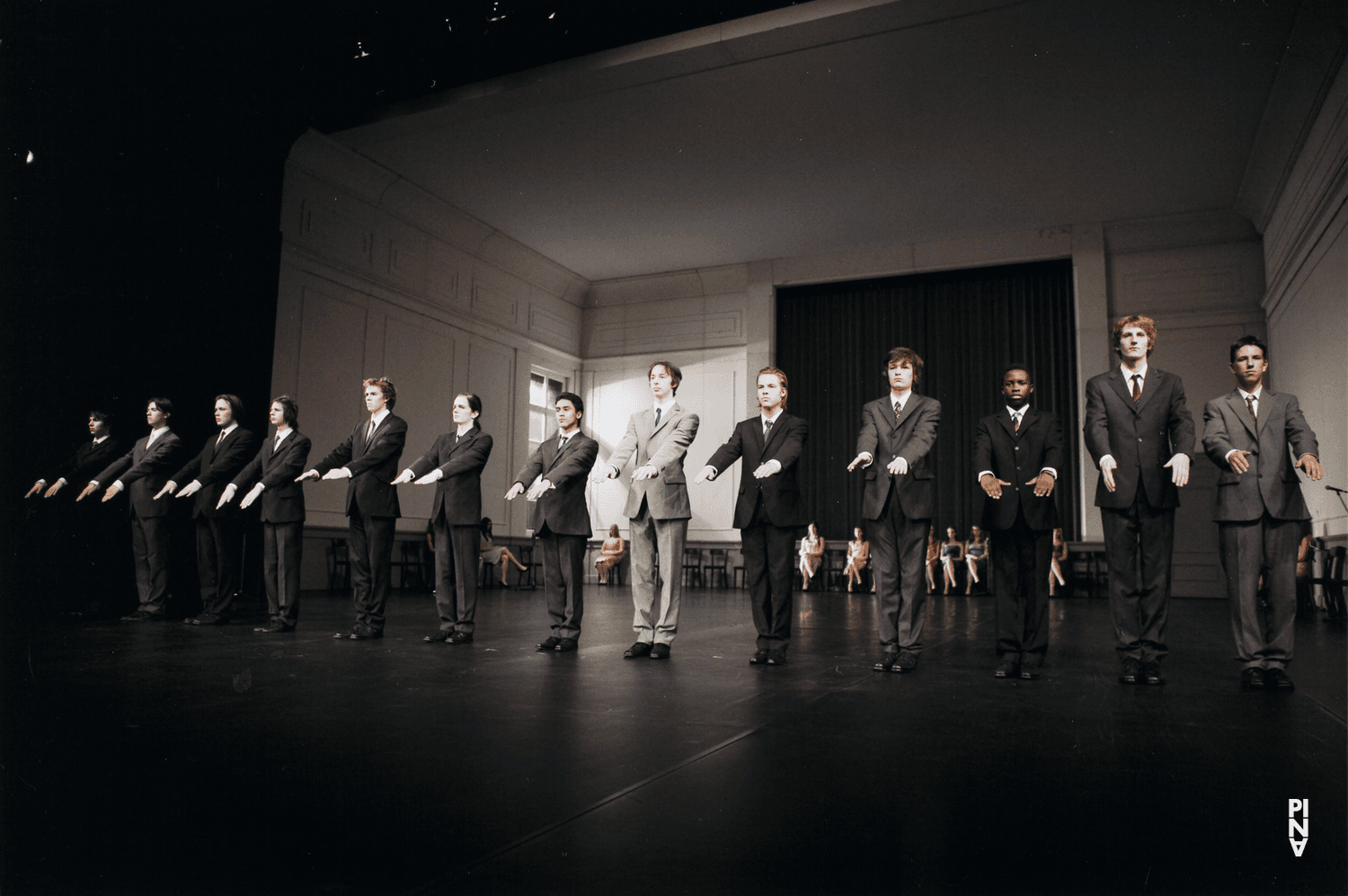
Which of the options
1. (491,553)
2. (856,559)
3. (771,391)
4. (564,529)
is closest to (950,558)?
(856,559)

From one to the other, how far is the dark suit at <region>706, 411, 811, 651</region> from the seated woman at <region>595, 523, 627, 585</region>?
9.64m

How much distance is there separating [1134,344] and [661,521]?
2.40 metres

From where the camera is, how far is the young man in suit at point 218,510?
19.4 ft

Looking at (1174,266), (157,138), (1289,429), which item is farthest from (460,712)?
(1174,266)

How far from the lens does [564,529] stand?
466 cm

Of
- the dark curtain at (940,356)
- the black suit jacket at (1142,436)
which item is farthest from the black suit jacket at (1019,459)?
the dark curtain at (940,356)

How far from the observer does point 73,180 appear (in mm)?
6035

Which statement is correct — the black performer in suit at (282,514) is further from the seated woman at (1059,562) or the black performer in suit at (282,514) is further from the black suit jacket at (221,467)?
the seated woman at (1059,562)

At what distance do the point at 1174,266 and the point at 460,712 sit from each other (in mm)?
13170

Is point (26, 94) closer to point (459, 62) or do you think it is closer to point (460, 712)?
point (459, 62)

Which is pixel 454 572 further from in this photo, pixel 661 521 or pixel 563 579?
pixel 661 521

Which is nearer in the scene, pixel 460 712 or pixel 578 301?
pixel 460 712

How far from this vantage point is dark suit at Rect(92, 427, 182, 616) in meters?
6.07

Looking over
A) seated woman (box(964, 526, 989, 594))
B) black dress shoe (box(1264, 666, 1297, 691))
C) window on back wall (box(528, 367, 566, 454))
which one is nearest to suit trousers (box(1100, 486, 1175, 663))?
black dress shoe (box(1264, 666, 1297, 691))
